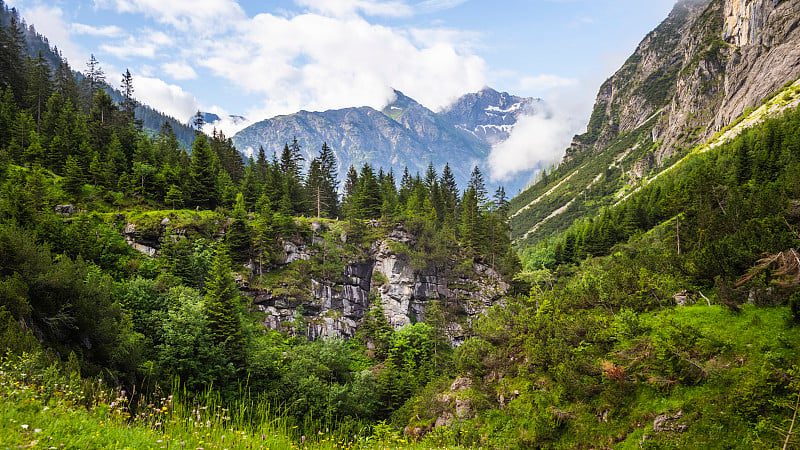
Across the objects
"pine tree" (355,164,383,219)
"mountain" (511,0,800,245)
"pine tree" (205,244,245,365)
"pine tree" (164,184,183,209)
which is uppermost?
"mountain" (511,0,800,245)

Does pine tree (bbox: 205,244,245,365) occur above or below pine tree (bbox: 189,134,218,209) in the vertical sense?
below

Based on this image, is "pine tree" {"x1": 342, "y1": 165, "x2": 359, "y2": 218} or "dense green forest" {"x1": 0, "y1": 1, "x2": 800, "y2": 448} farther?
"pine tree" {"x1": 342, "y1": 165, "x2": 359, "y2": 218}

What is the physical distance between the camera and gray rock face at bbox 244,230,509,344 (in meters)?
51.7

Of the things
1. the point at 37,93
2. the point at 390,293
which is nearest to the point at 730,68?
the point at 390,293

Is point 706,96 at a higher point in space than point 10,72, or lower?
higher

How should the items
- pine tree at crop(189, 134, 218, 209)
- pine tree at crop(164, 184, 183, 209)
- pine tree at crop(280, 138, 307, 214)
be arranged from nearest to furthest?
1. pine tree at crop(164, 184, 183, 209)
2. pine tree at crop(189, 134, 218, 209)
3. pine tree at crop(280, 138, 307, 214)

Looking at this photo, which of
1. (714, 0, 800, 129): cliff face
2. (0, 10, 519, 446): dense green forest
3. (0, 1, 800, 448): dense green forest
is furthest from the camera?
(714, 0, 800, 129): cliff face

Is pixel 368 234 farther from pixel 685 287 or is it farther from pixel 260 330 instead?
pixel 685 287

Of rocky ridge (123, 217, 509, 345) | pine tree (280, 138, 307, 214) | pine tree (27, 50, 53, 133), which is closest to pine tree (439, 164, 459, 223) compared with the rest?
rocky ridge (123, 217, 509, 345)

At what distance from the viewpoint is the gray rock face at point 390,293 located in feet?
170

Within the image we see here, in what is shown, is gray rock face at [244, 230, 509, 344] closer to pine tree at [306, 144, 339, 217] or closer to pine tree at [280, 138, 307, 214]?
pine tree at [280, 138, 307, 214]

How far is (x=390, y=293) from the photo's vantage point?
58.3 meters

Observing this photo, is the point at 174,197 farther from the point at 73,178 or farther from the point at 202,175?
the point at 73,178

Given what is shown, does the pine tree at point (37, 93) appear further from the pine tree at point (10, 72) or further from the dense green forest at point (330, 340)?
the dense green forest at point (330, 340)
